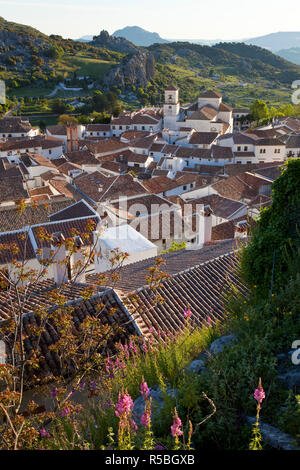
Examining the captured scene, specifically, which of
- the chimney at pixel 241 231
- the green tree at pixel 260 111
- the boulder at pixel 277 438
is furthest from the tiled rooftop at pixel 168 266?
the green tree at pixel 260 111

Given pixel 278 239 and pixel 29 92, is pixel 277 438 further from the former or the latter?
pixel 29 92

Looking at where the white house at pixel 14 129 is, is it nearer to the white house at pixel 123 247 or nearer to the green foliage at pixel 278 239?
the white house at pixel 123 247

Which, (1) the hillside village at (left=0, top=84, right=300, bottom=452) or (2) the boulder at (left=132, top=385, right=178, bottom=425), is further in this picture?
(1) the hillside village at (left=0, top=84, right=300, bottom=452)

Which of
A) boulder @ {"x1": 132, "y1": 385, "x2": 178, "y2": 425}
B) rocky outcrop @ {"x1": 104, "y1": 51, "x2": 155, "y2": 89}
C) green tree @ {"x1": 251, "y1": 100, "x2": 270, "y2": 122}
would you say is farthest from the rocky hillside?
boulder @ {"x1": 132, "y1": 385, "x2": 178, "y2": 425}

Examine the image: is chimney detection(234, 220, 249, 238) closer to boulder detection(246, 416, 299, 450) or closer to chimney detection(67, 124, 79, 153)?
boulder detection(246, 416, 299, 450)

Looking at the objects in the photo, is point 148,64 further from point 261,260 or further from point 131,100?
point 261,260

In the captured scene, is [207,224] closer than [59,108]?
Yes

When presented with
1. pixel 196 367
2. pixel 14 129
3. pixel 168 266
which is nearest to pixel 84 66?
pixel 14 129
